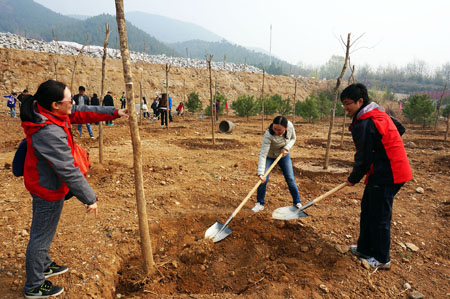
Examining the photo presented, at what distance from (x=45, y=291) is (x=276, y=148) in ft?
9.60

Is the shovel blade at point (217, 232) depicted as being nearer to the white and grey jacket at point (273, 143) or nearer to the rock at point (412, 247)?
the white and grey jacket at point (273, 143)

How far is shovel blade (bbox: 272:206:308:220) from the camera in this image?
318cm

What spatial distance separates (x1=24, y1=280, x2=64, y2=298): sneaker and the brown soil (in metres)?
0.08

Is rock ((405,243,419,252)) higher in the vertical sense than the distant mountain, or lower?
lower

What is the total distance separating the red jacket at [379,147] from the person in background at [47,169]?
7.85 feet

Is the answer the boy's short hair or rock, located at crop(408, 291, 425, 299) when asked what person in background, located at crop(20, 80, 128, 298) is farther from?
rock, located at crop(408, 291, 425, 299)

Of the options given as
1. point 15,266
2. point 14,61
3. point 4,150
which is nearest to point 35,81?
point 14,61

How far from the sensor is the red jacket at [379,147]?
92.4 inches

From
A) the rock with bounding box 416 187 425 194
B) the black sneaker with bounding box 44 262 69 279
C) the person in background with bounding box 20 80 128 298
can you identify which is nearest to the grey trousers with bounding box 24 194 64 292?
the person in background with bounding box 20 80 128 298

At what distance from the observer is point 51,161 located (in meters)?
1.67

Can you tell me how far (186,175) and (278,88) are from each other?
36352 millimetres

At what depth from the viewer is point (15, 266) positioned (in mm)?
2291

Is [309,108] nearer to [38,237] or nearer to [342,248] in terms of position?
[342,248]

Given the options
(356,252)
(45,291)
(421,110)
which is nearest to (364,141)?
(356,252)
